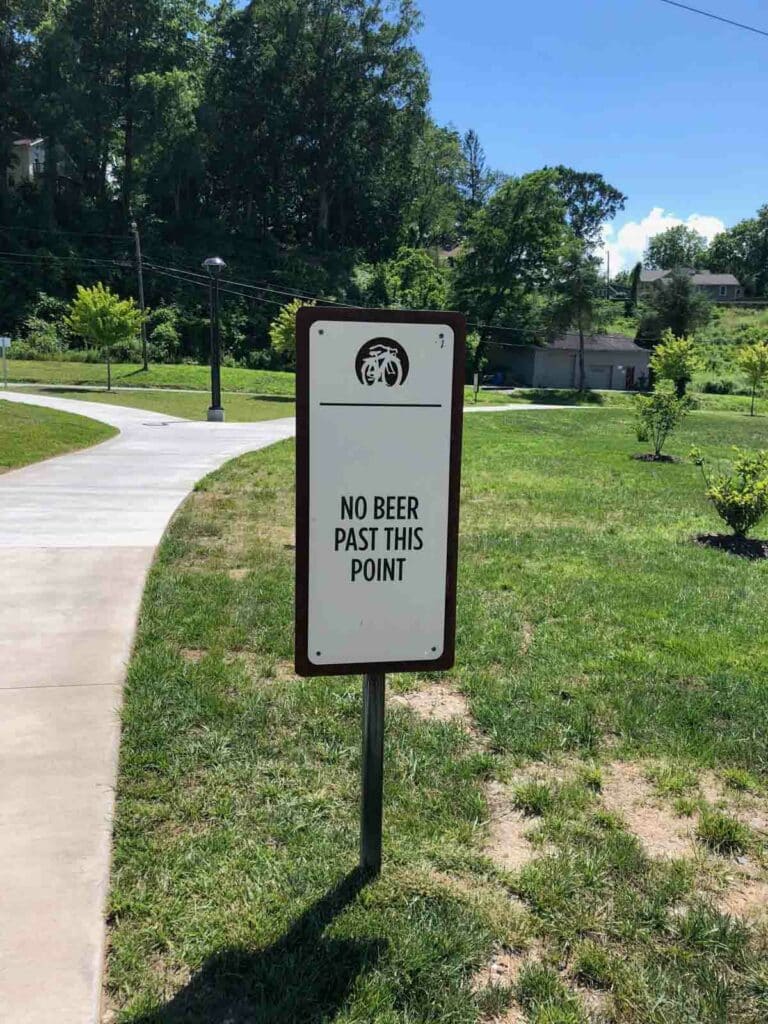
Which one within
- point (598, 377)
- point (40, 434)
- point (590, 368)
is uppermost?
point (590, 368)

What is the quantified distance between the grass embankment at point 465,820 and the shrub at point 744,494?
2.21 metres

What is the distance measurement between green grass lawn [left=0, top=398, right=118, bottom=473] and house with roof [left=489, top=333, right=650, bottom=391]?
127 ft

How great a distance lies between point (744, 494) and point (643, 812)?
18.7ft

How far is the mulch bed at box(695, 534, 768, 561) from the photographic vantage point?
7672 mm

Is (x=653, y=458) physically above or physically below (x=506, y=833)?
above

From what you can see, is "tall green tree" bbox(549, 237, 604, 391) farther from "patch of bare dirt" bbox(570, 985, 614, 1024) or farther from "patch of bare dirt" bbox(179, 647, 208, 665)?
"patch of bare dirt" bbox(570, 985, 614, 1024)

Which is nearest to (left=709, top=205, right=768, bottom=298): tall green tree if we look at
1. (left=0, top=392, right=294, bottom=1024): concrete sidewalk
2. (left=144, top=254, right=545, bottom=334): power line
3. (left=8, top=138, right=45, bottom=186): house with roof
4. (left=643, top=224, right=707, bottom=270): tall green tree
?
(left=643, top=224, right=707, bottom=270): tall green tree

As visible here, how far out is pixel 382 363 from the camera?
2.26 m

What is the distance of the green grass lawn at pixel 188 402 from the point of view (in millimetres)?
24891

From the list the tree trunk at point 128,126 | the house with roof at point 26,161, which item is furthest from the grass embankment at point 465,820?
the house with roof at point 26,161

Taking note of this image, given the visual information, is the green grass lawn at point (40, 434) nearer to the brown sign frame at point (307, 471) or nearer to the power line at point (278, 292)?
the brown sign frame at point (307, 471)

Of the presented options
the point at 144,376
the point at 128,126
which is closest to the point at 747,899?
the point at 144,376

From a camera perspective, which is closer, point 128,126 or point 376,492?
point 376,492

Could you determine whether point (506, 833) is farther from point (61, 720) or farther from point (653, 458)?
point (653, 458)
